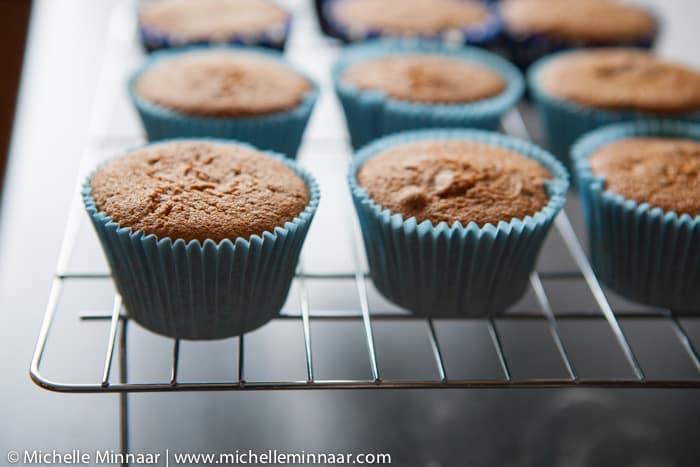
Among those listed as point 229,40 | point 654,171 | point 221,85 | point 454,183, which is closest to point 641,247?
point 654,171

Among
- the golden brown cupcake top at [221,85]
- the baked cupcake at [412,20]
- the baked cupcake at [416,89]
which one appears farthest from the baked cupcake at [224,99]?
the baked cupcake at [412,20]

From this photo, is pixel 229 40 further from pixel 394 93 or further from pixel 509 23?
pixel 509 23

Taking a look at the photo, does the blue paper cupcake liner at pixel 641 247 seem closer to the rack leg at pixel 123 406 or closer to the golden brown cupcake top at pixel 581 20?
the golden brown cupcake top at pixel 581 20

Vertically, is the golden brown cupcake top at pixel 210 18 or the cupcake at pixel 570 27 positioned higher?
the golden brown cupcake top at pixel 210 18

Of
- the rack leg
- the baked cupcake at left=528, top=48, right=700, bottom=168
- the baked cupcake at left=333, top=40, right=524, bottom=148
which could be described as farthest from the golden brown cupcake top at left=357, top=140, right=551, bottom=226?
the rack leg

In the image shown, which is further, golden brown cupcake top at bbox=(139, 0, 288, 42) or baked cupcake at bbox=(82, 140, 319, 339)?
golden brown cupcake top at bbox=(139, 0, 288, 42)

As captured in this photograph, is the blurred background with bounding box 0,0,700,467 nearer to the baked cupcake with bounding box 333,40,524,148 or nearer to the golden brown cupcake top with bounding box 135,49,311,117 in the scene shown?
the golden brown cupcake top with bounding box 135,49,311,117

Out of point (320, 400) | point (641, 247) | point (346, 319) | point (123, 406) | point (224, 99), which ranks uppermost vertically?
point (224, 99)

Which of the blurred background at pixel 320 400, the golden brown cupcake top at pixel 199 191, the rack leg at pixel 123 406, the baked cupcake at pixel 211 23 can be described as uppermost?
the golden brown cupcake top at pixel 199 191
